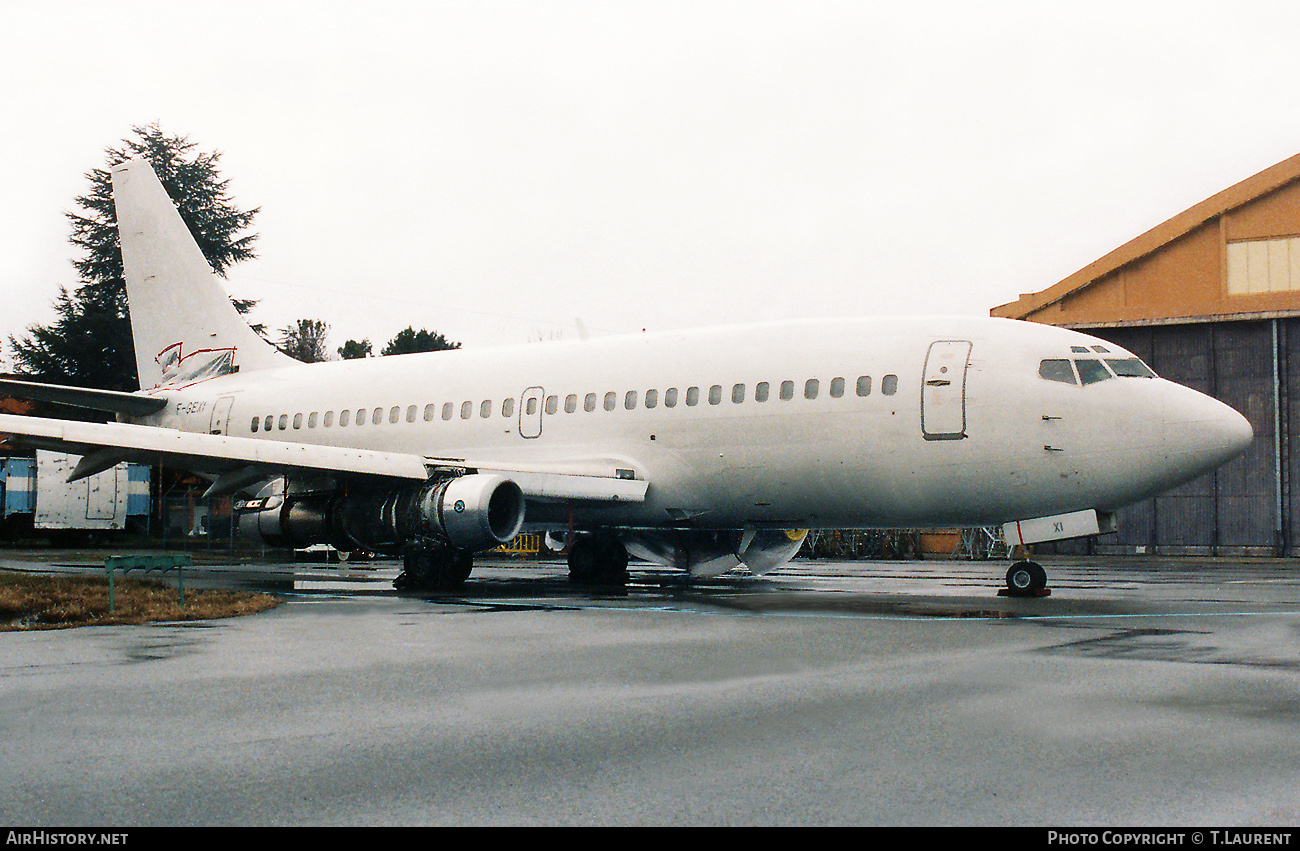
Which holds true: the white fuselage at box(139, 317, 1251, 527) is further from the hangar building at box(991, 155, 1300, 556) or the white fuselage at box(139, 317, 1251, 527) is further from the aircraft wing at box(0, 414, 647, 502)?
the hangar building at box(991, 155, 1300, 556)

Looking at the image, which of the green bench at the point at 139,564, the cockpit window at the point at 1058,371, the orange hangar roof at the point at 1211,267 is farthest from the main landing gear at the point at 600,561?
the orange hangar roof at the point at 1211,267

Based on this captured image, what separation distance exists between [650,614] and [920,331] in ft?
20.1

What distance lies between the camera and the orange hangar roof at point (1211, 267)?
36.8 meters

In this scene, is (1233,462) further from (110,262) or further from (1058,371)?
(110,262)

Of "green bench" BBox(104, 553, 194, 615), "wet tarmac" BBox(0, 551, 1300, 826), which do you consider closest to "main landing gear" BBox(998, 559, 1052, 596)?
"wet tarmac" BBox(0, 551, 1300, 826)

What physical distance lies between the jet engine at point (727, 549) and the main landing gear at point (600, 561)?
0.96m

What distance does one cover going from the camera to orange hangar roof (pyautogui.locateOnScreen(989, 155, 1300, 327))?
121ft

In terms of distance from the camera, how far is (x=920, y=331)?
55.6 ft

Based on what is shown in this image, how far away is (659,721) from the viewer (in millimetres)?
6531

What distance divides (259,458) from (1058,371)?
10933 mm

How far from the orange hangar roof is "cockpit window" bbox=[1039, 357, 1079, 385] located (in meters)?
24.8

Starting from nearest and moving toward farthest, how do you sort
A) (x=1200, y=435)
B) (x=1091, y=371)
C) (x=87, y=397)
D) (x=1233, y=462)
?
(x=1200, y=435) → (x=1091, y=371) → (x=87, y=397) → (x=1233, y=462)

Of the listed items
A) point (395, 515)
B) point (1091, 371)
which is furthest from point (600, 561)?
point (1091, 371)

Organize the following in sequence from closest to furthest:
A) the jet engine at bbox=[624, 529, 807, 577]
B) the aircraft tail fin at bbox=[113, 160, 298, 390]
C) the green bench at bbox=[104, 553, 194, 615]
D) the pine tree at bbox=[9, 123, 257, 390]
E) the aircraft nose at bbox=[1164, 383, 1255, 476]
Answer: the green bench at bbox=[104, 553, 194, 615]
the aircraft nose at bbox=[1164, 383, 1255, 476]
the jet engine at bbox=[624, 529, 807, 577]
the aircraft tail fin at bbox=[113, 160, 298, 390]
the pine tree at bbox=[9, 123, 257, 390]
